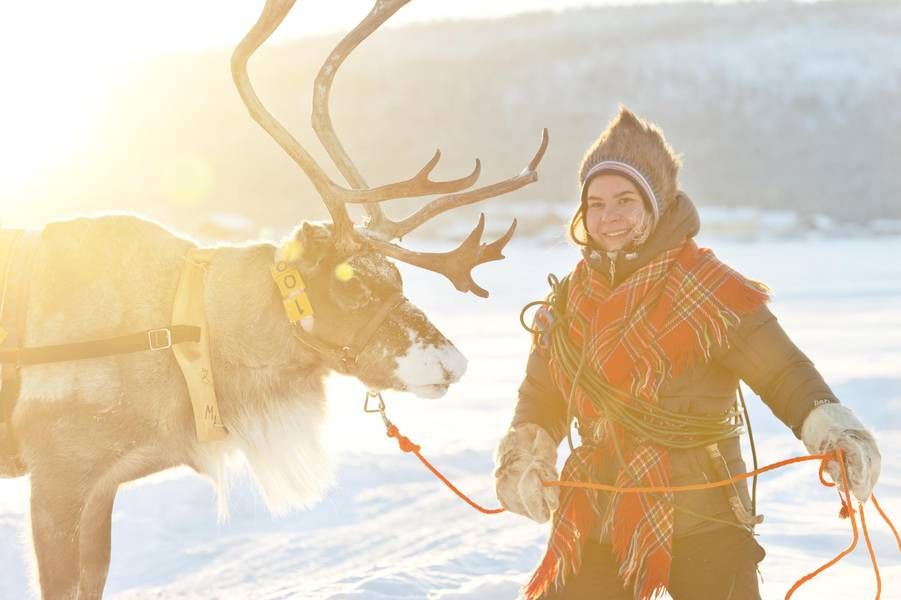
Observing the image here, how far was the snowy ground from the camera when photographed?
411 cm

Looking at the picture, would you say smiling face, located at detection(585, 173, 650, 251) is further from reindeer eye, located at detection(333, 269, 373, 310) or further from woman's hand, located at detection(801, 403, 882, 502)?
reindeer eye, located at detection(333, 269, 373, 310)

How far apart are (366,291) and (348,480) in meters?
2.53

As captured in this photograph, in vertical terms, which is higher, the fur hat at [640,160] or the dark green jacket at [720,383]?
the fur hat at [640,160]

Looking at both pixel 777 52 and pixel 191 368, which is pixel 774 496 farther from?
pixel 777 52

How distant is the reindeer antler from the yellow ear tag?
0.19 m

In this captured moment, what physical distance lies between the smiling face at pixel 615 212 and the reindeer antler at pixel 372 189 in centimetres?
69

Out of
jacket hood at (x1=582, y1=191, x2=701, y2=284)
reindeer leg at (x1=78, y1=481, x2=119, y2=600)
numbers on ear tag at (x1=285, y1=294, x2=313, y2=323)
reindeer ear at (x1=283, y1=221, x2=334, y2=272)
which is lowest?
reindeer leg at (x1=78, y1=481, x2=119, y2=600)

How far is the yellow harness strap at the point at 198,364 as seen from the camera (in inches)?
129

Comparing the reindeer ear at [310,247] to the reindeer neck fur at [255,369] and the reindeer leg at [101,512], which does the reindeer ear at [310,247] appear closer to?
the reindeer neck fur at [255,369]

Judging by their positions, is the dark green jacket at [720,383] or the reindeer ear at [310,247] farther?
the reindeer ear at [310,247]

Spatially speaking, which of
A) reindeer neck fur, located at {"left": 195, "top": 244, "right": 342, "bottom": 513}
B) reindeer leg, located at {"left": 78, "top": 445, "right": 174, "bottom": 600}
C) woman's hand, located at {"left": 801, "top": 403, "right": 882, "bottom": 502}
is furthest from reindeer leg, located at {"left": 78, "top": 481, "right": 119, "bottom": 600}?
woman's hand, located at {"left": 801, "top": 403, "right": 882, "bottom": 502}

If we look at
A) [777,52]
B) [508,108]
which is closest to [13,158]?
[508,108]

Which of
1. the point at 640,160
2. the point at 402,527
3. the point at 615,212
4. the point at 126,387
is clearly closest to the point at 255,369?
the point at 126,387

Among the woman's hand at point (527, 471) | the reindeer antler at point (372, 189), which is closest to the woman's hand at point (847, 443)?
the woman's hand at point (527, 471)
